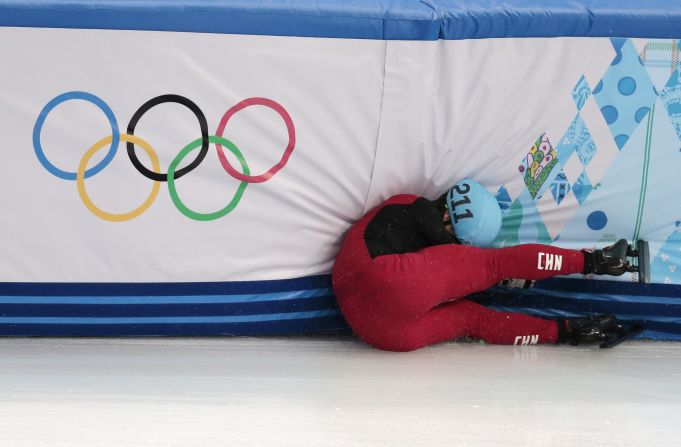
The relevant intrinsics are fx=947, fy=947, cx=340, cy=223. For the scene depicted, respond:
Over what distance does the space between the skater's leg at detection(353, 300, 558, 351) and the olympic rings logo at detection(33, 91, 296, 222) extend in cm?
57

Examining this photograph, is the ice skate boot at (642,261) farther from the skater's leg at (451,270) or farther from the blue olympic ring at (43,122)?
the blue olympic ring at (43,122)

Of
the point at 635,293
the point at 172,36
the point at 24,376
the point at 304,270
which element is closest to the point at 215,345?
the point at 304,270

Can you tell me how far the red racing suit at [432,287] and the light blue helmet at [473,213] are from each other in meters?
0.05

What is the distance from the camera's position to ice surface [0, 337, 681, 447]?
7.09 feet

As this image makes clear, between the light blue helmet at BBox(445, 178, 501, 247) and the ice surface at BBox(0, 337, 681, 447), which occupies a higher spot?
the light blue helmet at BBox(445, 178, 501, 247)

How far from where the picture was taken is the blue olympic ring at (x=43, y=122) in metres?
2.74

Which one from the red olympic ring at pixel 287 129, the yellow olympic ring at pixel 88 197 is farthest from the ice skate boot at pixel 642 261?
the yellow olympic ring at pixel 88 197

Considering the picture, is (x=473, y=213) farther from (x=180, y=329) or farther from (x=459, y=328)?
(x=180, y=329)

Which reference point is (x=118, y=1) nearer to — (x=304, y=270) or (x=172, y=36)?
(x=172, y=36)

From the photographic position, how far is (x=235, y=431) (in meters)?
2.16

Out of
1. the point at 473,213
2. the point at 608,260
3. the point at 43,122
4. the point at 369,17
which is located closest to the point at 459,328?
the point at 473,213

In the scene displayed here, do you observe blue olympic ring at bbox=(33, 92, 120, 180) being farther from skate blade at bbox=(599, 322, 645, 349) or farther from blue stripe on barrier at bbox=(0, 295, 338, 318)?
skate blade at bbox=(599, 322, 645, 349)

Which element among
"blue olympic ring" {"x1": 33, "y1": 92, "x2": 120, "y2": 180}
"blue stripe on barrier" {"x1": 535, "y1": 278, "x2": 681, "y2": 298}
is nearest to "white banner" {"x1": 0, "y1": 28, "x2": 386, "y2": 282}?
"blue olympic ring" {"x1": 33, "y1": 92, "x2": 120, "y2": 180}

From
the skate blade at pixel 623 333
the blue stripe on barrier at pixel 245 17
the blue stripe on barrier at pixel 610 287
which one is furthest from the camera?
the blue stripe on barrier at pixel 610 287
